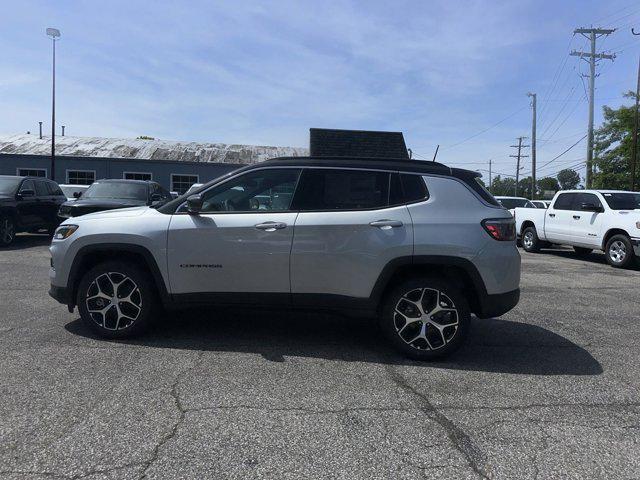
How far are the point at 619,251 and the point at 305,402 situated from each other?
36.1 ft

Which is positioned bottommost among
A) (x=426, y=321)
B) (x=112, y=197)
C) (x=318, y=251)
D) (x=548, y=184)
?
(x=426, y=321)

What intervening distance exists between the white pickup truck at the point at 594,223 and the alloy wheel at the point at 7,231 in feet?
46.3

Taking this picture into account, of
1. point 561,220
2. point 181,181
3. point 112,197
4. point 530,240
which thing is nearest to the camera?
point 112,197

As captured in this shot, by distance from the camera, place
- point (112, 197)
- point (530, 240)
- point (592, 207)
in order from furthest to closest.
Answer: point (530, 240)
point (592, 207)
point (112, 197)

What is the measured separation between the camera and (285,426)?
3.37 m

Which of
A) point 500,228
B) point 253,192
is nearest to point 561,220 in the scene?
point 500,228

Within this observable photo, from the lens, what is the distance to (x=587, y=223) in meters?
12.9

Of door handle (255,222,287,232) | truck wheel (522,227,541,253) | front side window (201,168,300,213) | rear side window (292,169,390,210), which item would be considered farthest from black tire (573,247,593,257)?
door handle (255,222,287,232)

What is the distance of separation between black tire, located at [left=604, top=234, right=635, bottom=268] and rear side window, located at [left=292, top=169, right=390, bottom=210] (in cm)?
942

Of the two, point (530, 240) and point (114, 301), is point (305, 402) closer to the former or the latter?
point (114, 301)

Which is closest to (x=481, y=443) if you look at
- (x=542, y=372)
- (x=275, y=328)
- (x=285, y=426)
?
(x=285, y=426)

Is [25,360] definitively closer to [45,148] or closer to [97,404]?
[97,404]

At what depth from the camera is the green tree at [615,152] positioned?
36.2 metres

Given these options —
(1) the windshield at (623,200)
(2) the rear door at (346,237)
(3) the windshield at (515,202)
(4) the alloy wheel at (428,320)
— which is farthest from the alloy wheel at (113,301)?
(3) the windshield at (515,202)
